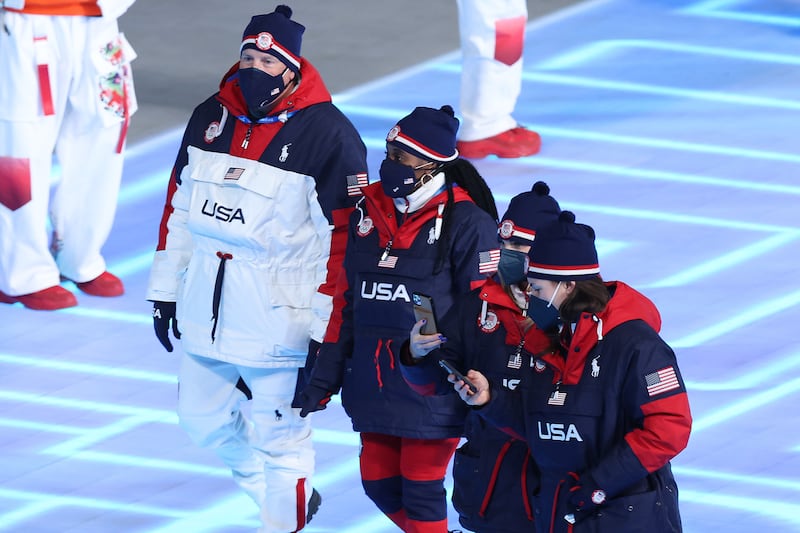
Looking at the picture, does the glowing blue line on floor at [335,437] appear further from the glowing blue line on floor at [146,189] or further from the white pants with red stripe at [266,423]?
the glowing blue line on floor at [146,189]

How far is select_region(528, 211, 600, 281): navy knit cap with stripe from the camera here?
4203 mm

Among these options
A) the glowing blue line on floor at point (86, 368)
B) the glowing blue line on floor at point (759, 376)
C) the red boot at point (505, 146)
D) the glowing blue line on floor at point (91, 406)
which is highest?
the red boot at point (505, 146)

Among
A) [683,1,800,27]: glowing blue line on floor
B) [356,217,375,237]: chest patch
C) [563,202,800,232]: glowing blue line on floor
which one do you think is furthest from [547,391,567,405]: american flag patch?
[683,1,800,27]: glowing blue line on floor

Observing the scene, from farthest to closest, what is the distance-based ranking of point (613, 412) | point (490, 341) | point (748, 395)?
point (748, 395)
point (490, 341)
point (613, 412)

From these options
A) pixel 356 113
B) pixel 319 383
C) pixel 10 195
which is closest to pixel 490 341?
pixel 319 383

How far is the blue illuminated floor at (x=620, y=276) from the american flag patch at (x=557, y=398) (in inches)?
67.6

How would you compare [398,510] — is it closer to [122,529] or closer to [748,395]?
[122,529]

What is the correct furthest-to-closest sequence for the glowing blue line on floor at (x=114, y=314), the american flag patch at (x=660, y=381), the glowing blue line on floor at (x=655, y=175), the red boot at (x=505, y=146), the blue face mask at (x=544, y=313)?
the red boot at (x=505, y=146)
the glowing blue line on floor at (x=655, y=175)
the glowing blue line on floor at (x=114, y=314)
the blue face mask at (x=544, y=313)
the american flag patch at (x=660, y=381)

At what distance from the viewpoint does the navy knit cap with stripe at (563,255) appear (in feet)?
13.8

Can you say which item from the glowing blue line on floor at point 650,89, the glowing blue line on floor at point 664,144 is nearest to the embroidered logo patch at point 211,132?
the glowing blue line on floor at point 664,144

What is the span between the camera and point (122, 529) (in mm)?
5875

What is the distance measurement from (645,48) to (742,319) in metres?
4.21

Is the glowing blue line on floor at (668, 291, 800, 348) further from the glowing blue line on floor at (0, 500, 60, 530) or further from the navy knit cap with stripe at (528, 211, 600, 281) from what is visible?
the navy knit cap with stripe at (528, 211, 600, 281)

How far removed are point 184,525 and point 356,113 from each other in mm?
4712
